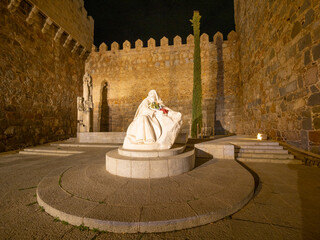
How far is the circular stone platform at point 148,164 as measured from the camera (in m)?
2.73

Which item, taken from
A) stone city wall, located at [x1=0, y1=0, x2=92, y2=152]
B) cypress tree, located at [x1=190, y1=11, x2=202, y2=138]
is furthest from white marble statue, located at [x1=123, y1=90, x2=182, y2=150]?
stone city wall, located at [x1=0, y1=0, x2=92, y2=152]

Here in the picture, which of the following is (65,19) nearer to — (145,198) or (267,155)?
(145,198)

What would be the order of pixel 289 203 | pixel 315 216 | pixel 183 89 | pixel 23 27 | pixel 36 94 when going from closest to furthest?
pixel 315 216 < pixel 289 203 < pixel 23 27 < pixel 36 94 < pixel 183 89

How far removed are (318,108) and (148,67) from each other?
11583 millimetres

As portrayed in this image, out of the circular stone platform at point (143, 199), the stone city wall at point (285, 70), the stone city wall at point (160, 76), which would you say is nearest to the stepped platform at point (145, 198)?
the circular stone platform at point (143, 199)

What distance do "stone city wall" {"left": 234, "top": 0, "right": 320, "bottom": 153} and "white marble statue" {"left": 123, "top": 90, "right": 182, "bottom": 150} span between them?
4.21 metres

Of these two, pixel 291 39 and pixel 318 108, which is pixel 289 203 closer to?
pixel 318 108

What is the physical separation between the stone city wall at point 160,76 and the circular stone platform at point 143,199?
982 centimetres

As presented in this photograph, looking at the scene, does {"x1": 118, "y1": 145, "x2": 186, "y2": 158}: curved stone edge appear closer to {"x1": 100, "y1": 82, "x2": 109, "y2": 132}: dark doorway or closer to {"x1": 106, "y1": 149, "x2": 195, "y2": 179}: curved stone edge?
{"x1": 106, "y1": 149, "x2": 195, "y2": 179}: curved stone edge

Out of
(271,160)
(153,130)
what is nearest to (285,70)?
(271,160)

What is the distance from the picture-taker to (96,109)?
45.3 feet

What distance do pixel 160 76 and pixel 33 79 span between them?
8885 mm

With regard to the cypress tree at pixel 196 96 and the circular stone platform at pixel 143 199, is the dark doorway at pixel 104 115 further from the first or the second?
the circular stone platform at pixel 143 199

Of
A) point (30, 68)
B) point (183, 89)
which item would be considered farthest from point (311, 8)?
point (30, 68)
